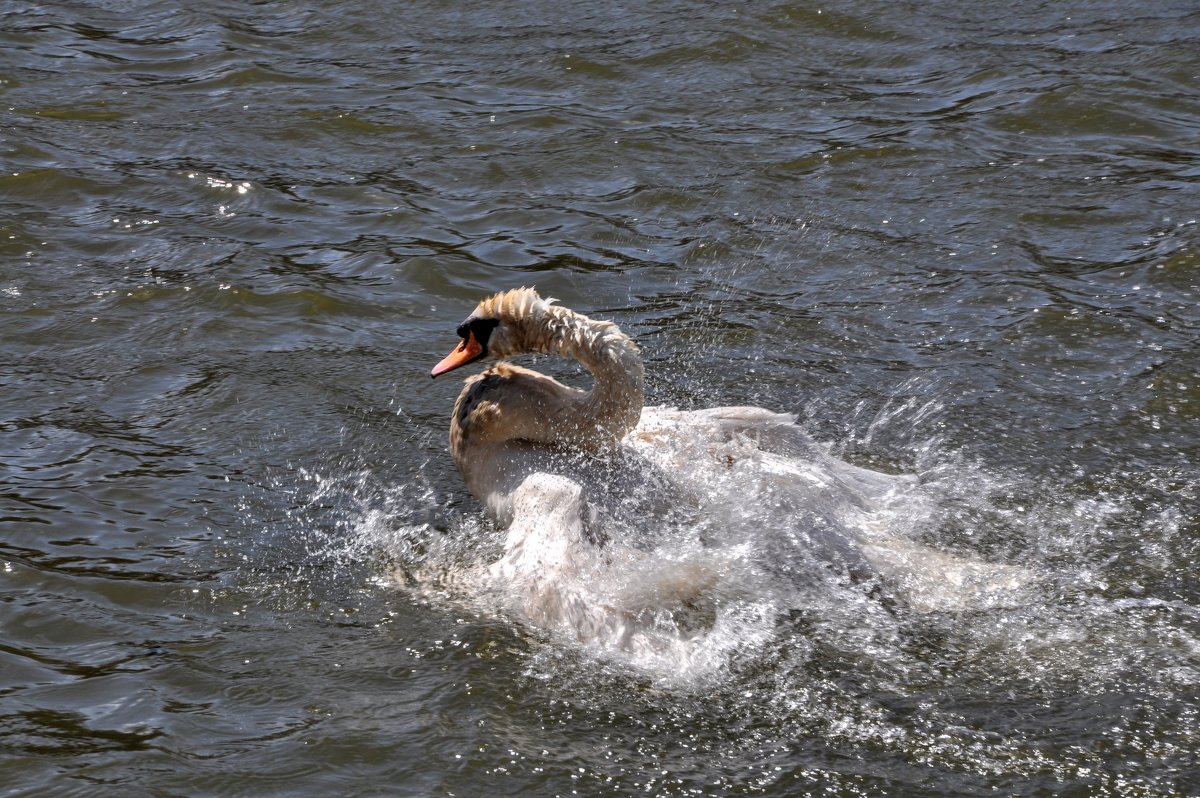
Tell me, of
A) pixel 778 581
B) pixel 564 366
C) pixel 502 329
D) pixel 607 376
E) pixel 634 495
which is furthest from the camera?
pixel 564 366

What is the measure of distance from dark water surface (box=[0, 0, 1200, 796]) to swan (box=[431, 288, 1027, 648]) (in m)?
0.22

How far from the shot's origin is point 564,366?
7578 mm

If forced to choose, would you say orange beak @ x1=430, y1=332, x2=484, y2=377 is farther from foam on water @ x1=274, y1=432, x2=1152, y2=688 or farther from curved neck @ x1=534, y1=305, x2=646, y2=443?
foam on water @ x1=274, y1=432, x2=1152, y2=688

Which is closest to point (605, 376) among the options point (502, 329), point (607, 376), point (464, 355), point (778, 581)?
point (607, 376)

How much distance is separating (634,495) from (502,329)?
3.29ft

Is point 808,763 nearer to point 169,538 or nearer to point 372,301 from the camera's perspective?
point 169,538

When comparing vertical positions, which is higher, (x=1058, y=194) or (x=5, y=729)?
(x=1058, y=194)

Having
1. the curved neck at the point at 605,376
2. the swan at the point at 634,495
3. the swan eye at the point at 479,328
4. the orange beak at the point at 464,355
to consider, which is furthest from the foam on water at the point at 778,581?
the swan eye at the point at 479,328

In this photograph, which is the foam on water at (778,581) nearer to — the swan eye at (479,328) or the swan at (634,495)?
the swan at (634,495)

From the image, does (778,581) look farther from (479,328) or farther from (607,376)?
(479,328)

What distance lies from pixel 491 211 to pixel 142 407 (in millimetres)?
2930

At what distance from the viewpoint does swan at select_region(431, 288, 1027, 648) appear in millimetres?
5324

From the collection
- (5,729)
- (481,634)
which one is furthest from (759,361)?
(5,729)

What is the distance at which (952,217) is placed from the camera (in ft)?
28.6
